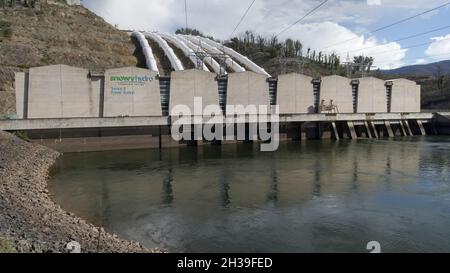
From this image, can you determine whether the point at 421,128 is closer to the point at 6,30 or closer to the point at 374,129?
the point at 374,129

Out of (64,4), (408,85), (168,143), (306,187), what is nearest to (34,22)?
(64,4)

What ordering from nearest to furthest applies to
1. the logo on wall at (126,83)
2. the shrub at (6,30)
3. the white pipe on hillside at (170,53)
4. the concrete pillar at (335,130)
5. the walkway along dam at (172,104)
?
the walkway along dam at (172,104)
the logo on wall at (126,83)
the concrete pillar at (335,130)
the shrub at (6,30)
the white pipe on hillside at (170,53)

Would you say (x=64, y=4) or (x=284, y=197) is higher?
(x=64, y=4)

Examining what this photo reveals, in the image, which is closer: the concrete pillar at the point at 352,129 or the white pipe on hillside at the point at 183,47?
the concrete pillar at the point at 352,129

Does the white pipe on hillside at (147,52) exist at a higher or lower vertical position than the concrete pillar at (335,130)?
higher

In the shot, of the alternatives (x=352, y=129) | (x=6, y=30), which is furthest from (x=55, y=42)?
(x=352, y=129)

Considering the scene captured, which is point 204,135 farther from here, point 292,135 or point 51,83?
point 51,83

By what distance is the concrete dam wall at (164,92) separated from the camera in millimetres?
38938

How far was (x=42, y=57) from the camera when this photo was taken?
5662 cm

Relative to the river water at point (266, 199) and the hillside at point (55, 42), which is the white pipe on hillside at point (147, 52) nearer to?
the hillside at point (55, 42)

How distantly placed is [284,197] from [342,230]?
5343mm

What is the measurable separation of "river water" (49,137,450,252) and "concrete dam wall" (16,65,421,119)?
793 centimetres

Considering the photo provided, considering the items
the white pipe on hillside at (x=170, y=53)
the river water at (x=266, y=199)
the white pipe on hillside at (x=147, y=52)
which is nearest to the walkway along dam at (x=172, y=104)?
the river water at (x=266, y=199)

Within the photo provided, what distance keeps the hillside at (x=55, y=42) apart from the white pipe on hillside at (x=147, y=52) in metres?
1.88
